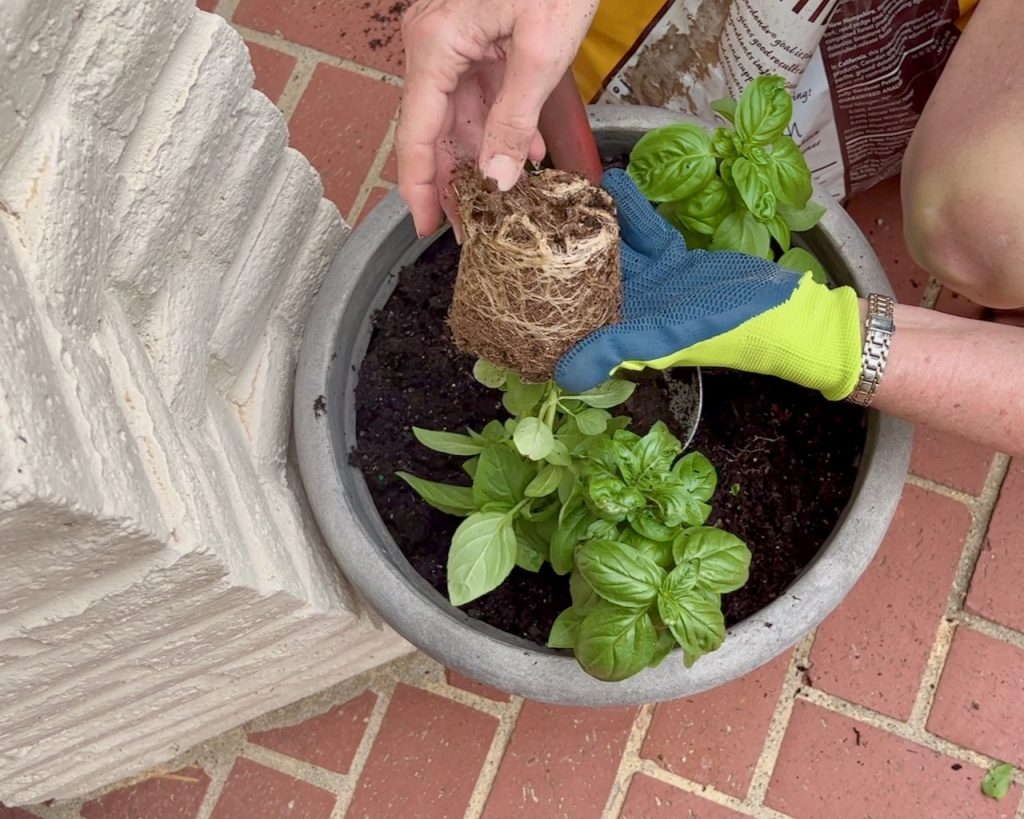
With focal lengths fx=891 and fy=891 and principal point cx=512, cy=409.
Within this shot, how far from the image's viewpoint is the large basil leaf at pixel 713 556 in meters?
0.82

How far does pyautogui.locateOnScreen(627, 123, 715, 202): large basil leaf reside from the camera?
35.6 inches

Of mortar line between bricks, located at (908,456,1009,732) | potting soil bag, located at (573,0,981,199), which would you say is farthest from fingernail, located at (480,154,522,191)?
mortar line between bricks, located at (908,456,1009,732)

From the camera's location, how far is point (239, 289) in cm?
97

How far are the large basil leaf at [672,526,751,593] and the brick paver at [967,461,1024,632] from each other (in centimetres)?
75

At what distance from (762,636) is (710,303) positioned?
0.34 meters

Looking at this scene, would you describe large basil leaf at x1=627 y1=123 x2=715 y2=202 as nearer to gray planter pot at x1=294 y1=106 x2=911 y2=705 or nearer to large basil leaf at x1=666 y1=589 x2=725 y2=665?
gray planter pot at x1=294 y1=106 x2=911 y2=705

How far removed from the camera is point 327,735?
141 cm

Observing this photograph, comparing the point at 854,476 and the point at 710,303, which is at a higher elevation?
the point at 710,303

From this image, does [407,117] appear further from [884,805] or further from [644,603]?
[884,805]

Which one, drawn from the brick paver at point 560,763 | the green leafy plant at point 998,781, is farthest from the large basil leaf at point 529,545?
the green leafy plant at point 998,781

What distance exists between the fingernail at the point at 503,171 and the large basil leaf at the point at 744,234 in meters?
0.29

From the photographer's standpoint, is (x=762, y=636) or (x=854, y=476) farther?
(x=854, y=476)

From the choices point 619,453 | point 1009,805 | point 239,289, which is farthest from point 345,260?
point 1009,805

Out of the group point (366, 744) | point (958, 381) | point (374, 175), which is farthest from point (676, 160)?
point (366, 744)
